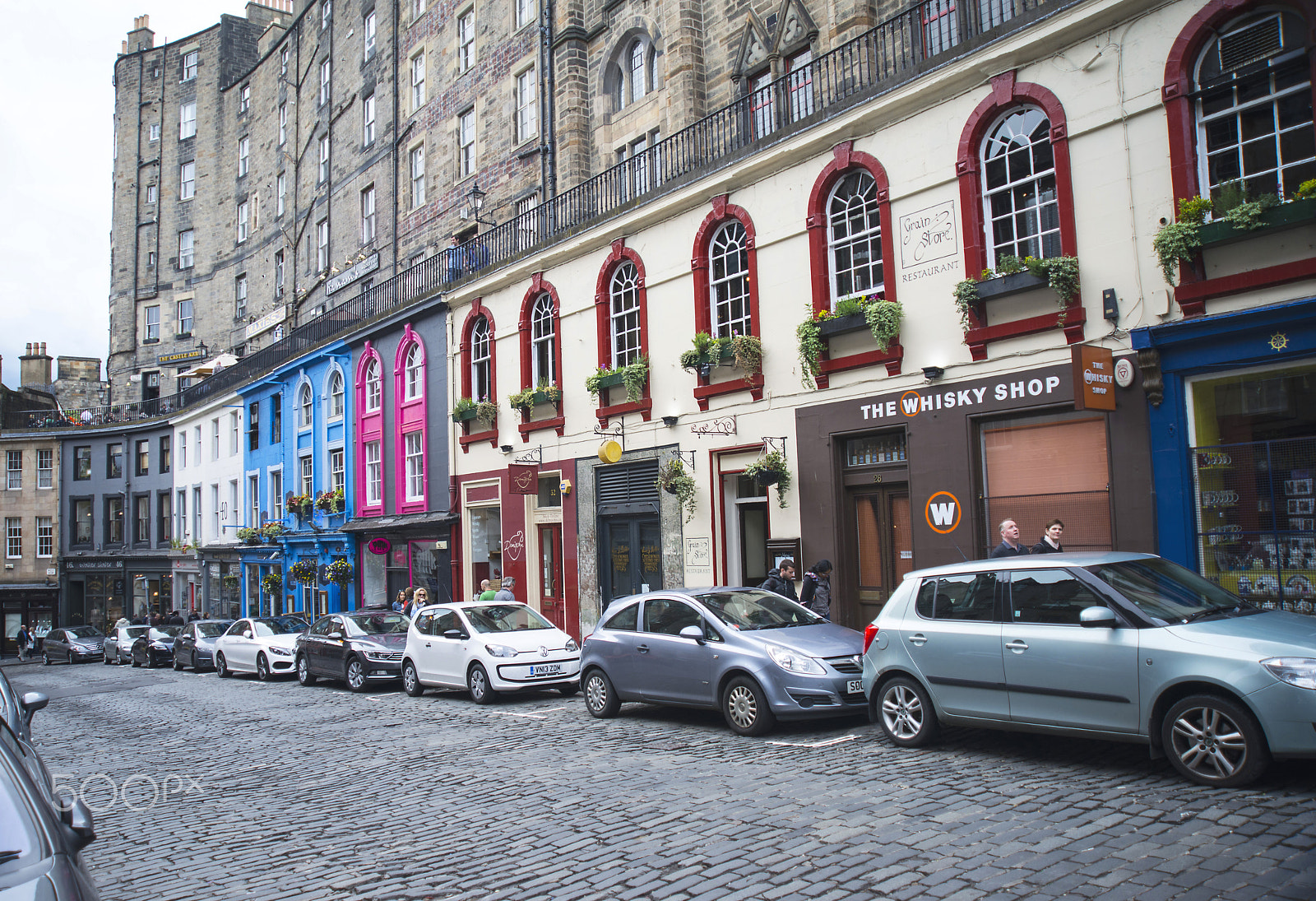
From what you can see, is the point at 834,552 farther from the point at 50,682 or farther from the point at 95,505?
the point at 95,505

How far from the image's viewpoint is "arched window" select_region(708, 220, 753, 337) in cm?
1680

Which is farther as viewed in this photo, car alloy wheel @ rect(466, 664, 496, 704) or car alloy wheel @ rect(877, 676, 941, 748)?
car alloy wheel @ rect(466, 664, 496, 704)

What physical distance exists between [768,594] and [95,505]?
48.3 metres

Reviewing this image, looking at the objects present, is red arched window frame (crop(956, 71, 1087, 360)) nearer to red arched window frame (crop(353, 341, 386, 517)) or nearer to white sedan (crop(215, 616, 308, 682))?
white sedan (crop(215, 616, 308, 682))

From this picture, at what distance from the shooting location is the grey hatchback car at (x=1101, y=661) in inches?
249

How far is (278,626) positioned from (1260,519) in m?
19.5

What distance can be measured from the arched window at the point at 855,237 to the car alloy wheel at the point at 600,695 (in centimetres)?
677

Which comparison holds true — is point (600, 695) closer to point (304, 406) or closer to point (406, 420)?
point (406, 420)

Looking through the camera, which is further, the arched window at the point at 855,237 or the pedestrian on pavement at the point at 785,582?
the arched window at the point at 855,237

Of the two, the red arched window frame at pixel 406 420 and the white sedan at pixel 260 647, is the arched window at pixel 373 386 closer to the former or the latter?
the red arched window frame at pixel 406 420

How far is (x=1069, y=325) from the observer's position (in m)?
11.8

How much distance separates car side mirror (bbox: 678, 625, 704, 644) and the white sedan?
12.5 metres

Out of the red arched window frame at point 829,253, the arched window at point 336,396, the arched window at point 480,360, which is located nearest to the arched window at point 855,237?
the red arched window frame at point 829,253

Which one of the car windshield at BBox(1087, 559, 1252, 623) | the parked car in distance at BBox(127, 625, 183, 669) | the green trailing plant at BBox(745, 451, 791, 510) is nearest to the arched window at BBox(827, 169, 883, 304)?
the green trailing plant at BBox(745, 451, 791, 510)
